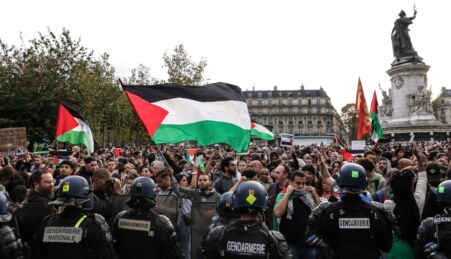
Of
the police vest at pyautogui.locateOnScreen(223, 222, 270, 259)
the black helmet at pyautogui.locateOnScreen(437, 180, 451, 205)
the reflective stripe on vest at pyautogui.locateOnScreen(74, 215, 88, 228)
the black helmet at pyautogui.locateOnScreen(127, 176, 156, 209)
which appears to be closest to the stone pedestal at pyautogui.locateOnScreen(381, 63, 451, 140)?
the black helmet at pyautogui.locateOnScreen(437, 180, 451, 205)

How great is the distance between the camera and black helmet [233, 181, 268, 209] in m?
4.22

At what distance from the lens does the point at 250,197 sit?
4.23 metres

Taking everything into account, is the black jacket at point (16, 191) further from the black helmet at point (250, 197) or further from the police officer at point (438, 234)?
the police officer at point (438, 234)

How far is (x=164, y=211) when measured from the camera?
19.4ft

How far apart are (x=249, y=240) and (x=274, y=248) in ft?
0.77

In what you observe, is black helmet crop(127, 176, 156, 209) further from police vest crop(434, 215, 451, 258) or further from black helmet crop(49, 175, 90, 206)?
police vest crop(434, 215, 451, 258)

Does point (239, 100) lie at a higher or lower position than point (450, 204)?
higher

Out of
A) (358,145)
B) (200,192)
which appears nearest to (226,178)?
(200,192)

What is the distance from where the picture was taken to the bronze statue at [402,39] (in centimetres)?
5088

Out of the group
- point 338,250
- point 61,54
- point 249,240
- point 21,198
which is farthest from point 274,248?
point 61,54

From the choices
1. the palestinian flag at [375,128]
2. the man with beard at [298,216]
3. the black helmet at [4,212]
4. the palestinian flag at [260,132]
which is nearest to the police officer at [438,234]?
the man with beard at [298,216]

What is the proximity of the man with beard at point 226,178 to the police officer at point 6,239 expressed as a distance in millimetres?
4503

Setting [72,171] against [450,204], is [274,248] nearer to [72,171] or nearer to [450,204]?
[450,204]

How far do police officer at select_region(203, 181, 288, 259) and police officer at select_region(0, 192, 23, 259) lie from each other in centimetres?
189
